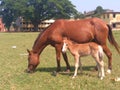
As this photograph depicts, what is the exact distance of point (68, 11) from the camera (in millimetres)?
93688

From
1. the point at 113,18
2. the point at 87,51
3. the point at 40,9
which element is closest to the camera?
the point at 87,51

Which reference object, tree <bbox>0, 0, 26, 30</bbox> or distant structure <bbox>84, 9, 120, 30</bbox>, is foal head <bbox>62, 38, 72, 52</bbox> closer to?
tree <bbox>0, 0, 26, 30</bbox>

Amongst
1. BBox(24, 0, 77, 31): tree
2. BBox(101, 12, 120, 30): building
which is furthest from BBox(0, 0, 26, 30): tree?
BBox(101, 12, 120, 30): building

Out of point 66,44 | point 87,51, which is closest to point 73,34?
point 66,44

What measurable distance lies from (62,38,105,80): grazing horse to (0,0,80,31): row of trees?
7832 cm

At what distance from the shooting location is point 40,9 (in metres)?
92.9

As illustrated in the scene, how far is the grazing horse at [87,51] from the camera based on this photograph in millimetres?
9992

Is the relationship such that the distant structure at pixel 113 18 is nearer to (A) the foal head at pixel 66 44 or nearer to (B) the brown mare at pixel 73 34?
(B) the brown mare at pixel 73 34

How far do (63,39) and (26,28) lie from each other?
10477 cm

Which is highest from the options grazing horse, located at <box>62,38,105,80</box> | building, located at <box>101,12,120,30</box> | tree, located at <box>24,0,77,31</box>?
grazing horse, located at <box>62,38,105,80</box>

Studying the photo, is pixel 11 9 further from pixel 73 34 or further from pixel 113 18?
pixel 73 34

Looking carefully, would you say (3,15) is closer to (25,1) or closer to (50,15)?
(25,1)

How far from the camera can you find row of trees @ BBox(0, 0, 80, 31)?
9025 cm

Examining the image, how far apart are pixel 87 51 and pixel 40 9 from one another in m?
83.8
